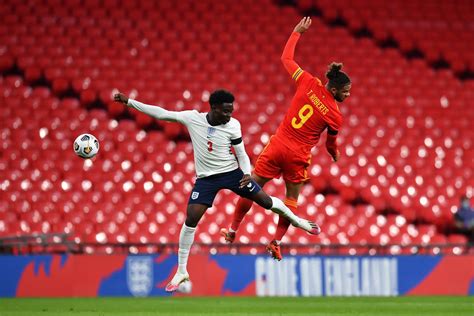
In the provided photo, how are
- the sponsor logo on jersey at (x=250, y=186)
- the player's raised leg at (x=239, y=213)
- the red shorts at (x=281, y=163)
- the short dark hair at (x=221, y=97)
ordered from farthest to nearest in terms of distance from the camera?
the player's raised leg at (x=239, y=213), the red shorts at (x=281, y=163), the sponsor logo on jersey at (x=250, y=186), the short dark hair at (x=221, y=97)

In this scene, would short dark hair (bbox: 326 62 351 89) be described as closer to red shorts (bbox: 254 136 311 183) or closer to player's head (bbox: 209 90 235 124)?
red shorts (bbox: 254 136 311 183)

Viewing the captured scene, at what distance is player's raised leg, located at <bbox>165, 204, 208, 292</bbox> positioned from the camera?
9.40m

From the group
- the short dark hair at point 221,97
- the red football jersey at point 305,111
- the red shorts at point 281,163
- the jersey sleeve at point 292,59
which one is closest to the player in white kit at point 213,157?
the short dark hair at point 221,97

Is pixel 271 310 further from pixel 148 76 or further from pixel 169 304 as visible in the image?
pixel 148 76

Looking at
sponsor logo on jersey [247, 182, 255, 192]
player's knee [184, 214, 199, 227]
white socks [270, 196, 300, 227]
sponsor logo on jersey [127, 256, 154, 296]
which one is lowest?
sponsor logo on jersey [127, 256, 154, 296]

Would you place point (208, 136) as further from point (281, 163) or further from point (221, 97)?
point (281, 163)

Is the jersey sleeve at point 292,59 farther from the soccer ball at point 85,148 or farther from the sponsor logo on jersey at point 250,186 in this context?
the soccer ball at point 85,148

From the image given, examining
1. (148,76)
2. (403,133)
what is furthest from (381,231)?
(148,76)

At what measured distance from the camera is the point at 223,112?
9070mm

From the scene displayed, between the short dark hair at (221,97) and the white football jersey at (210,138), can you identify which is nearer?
the short dark hair at (221,97)

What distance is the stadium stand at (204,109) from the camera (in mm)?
15430

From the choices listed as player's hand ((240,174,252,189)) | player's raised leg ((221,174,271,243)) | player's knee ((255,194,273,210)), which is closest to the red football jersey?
player's raised leg ((221,174,271,243))

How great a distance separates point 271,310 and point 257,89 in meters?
7.18

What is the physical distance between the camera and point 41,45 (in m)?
16.9
